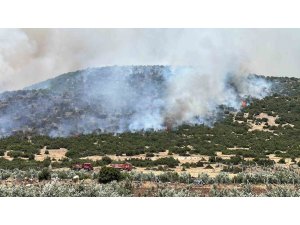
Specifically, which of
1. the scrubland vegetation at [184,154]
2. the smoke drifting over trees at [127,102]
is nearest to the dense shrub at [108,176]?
the scrubland vegetation at [184,154]

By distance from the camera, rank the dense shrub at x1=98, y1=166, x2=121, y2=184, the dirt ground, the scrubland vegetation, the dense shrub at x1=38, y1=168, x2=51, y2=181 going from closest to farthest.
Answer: the scrubland vegetation, the dense shrub at x1=98, y1=166, x2=121, y2=184, the dense shrub at x1=38, y1=168, x2=51, y2=181, the dirt ground

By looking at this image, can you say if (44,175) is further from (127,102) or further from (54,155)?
(127,102)

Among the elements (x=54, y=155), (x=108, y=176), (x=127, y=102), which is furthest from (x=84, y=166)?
(x=127, y=102)

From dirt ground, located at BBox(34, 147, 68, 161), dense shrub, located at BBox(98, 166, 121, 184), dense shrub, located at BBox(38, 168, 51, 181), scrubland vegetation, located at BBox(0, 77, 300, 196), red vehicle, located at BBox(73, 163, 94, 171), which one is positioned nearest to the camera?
scrubland vegetation, located at BBox(0, 77, 300, 196)

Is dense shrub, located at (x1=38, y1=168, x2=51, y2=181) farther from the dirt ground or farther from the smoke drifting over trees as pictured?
the smoke drifting over trees

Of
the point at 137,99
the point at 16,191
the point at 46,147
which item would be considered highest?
the point at 137,99

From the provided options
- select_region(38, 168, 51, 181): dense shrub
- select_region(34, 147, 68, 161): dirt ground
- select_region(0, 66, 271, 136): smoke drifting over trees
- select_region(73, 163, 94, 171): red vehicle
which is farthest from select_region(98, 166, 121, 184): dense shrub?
select_region(0, 66, 271, 136): smoke drifting over trees

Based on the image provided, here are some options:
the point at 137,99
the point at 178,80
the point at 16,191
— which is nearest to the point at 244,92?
the point at 178,80

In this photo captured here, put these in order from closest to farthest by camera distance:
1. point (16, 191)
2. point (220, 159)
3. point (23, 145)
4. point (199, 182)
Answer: point (16, 191) → point (199, 182) → point (220, 159) → point (23, 145)

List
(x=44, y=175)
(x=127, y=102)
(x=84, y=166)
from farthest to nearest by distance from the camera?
(x=127, y=102), (x=84, y=166), (x=44, y=175)

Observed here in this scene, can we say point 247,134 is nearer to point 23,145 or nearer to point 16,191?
point 23,145

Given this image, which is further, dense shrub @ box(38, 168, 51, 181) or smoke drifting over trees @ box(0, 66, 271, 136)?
smoke drifting over trees @ box(0, 66, 271, 136)
